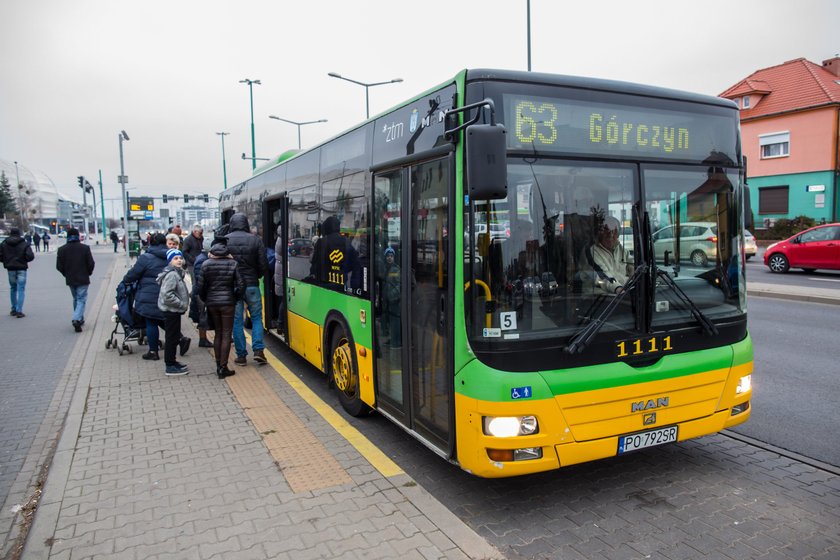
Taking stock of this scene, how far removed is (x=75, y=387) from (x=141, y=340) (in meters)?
2.45

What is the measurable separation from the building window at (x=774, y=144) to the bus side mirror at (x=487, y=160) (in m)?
40.0

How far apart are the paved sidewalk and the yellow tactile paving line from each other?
0.6 inches

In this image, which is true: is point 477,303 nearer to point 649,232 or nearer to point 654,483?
point 649,232

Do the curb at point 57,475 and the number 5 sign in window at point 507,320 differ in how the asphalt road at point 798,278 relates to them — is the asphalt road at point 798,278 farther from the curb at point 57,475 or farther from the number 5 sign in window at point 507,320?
the curb at point 57,475

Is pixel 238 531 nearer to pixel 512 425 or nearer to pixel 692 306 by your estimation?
pixel 512 425

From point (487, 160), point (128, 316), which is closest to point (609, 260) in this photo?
point (487, 160)

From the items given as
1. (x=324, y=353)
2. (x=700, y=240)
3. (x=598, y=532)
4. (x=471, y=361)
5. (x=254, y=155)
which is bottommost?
(x=598, y=532)

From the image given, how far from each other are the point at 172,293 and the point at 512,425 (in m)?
5.56

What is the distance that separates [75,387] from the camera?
7.36m

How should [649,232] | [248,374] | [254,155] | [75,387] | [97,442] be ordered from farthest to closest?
[254,155] < [248,374] < [75,387] < [97,442] < [649,232]

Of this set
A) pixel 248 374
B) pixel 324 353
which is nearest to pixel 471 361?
pixel 324 353

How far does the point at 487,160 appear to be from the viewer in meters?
3.54

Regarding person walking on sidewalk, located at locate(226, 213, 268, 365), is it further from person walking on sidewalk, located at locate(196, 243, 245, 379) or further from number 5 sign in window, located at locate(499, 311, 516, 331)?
number 5 sign in window, located at locate(499, 311, 516, 331)

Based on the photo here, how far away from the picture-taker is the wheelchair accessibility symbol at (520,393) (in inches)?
148
